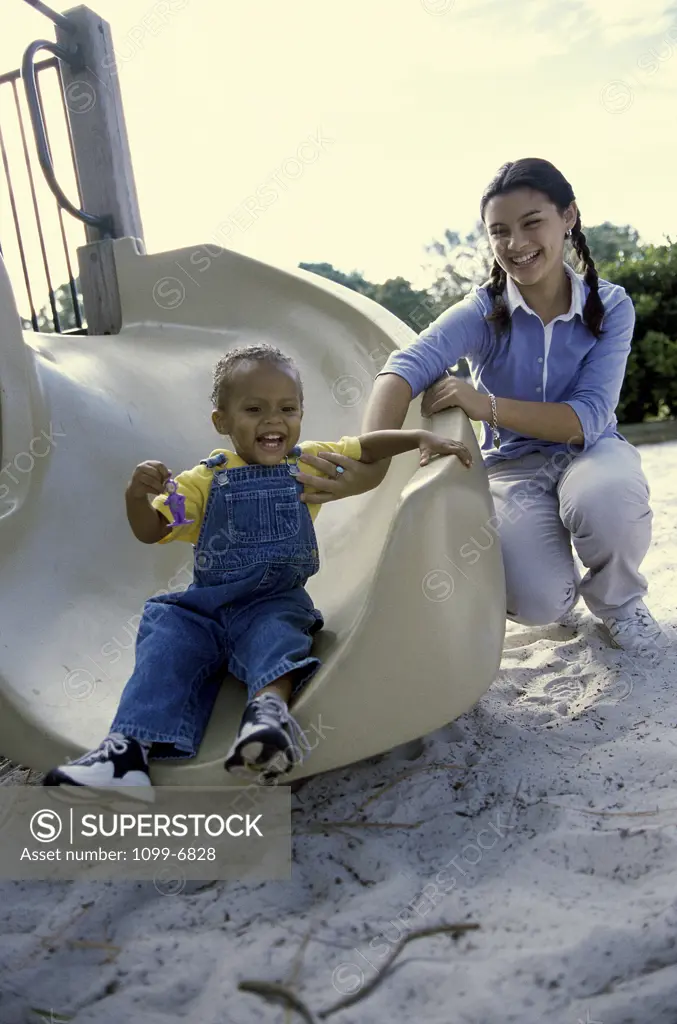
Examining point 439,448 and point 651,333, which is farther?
point 651,333

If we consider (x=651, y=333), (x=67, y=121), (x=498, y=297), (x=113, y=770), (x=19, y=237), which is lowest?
(x=113, y=770)

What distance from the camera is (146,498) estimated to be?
1.22 meters

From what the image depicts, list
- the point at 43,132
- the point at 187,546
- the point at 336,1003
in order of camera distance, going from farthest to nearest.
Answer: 1. the point at 43,132
2. the point at 187,546
3. the point at 336,1003

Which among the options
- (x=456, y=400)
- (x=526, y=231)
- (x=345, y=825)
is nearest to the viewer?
(x=345, y=825)

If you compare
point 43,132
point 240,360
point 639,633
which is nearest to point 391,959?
point 240,360

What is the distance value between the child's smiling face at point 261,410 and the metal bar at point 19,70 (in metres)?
1.99

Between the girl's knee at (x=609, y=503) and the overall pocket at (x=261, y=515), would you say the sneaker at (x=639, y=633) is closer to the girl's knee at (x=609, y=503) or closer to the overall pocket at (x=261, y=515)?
the girl's knee at (x=609, y=503)

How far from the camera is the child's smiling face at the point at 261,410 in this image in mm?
1263

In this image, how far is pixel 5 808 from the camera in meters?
1.32

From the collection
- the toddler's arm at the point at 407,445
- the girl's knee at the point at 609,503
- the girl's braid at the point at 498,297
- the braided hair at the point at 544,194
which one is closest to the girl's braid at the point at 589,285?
the braided hair at the point at 544,194

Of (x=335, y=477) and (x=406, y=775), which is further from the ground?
(x=335, y=477)

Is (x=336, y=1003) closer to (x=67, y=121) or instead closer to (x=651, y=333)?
(x=67, y=121)

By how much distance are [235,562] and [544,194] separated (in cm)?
91

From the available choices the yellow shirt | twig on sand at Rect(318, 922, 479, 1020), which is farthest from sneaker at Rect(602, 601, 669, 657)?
twig on sand at Rect(318, 922, 479, 1020)
